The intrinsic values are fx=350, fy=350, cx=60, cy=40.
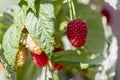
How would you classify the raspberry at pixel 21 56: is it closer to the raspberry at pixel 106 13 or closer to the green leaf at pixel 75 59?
the green leaf at pixel 75 59

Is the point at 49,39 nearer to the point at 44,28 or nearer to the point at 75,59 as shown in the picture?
the point at 44,28

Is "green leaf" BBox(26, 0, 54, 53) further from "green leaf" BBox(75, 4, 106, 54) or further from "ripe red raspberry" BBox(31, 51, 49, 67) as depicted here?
"green leaf" BBox(75, 4, 106, 54)

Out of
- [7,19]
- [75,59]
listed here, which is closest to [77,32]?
[75,59]

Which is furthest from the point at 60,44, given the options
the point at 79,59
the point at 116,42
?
the point at 116,42

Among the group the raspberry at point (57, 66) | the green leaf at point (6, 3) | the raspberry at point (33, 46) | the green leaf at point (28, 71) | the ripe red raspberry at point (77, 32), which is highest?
the green leaf at point (6, 3)

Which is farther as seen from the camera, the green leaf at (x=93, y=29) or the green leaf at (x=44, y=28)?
the green leaf at (x=93, y=29)

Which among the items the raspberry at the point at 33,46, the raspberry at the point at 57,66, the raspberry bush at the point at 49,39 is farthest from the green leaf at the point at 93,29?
the raspberry at the point at 33,46
